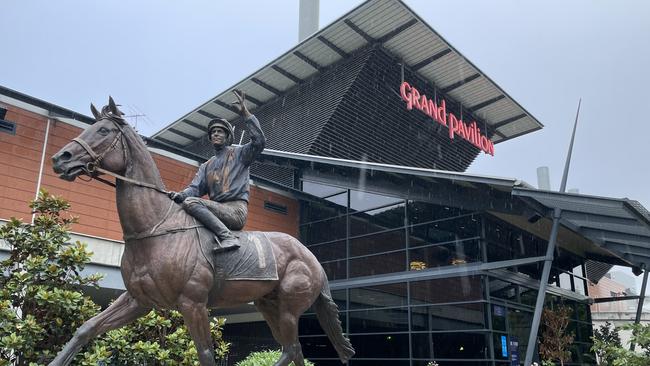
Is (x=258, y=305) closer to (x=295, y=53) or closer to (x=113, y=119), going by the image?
(x=113, y=119)

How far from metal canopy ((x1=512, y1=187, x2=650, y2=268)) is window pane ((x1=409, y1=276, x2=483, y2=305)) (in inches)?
108

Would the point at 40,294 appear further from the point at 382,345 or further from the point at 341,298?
the point at 341,298

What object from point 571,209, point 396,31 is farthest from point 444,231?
point 396,31

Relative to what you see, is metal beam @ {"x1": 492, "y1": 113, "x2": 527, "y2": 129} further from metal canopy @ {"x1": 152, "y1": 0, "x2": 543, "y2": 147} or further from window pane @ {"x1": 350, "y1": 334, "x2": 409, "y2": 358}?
window pane @ {"x1": 350, "y1": 334, "x2": 409, "y2": 358}

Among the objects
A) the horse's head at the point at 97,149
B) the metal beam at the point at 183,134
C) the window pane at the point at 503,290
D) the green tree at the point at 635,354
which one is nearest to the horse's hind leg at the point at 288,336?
the horse's head at the point at 97,149

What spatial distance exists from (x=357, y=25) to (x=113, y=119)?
569 inches

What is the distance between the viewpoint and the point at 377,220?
52.3 feet

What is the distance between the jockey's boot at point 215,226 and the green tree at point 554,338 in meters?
12.9

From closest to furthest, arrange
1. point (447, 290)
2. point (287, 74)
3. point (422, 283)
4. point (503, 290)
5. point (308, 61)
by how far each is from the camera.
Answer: point (447, 290) < point (503, 290) < point (422, 283) < point (308, 61) < point (287, 74)

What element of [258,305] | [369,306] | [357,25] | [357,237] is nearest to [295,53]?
[357,25]

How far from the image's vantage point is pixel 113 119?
423cm

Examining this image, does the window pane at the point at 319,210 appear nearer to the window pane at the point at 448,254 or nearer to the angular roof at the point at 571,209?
the angular roof at the point at 571,209

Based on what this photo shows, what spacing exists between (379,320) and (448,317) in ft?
7.12

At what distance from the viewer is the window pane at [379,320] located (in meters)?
14.4
